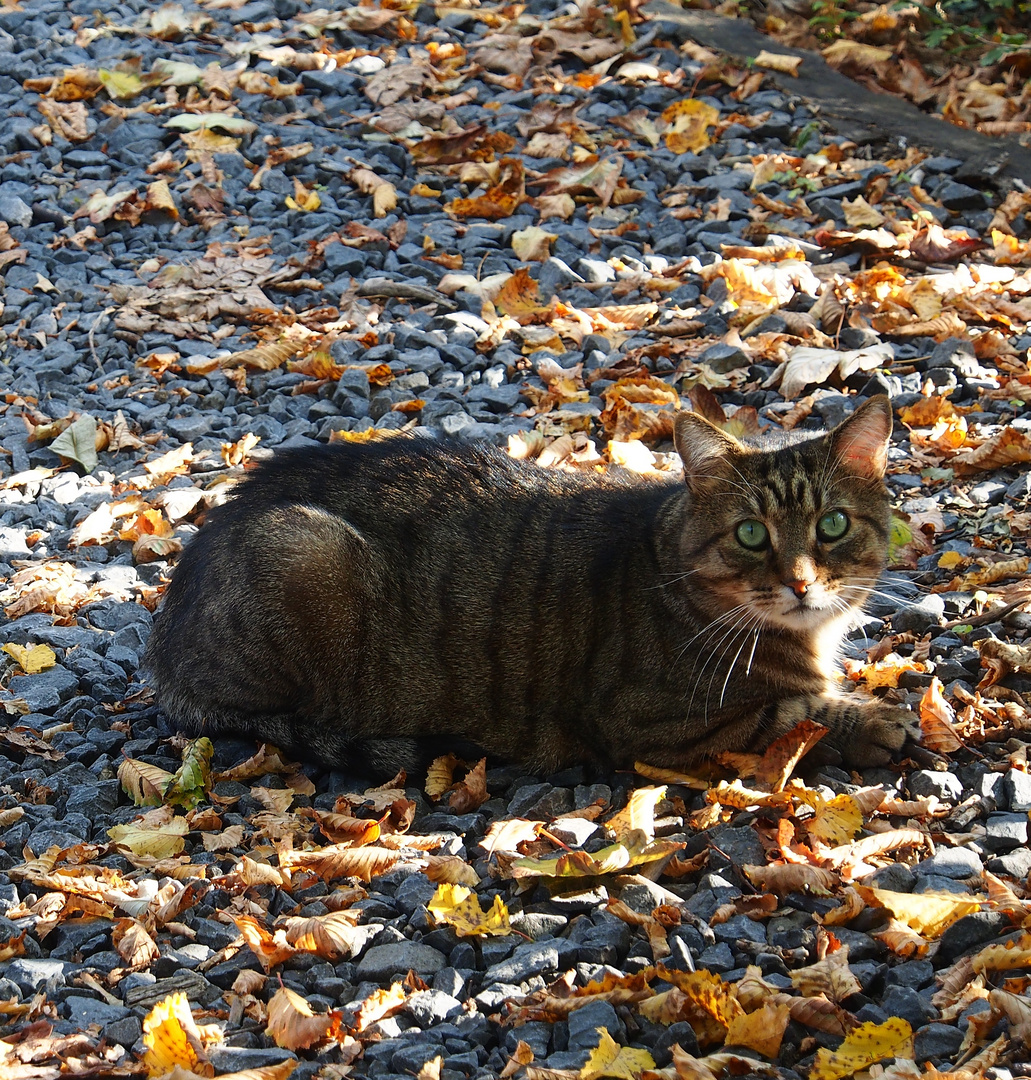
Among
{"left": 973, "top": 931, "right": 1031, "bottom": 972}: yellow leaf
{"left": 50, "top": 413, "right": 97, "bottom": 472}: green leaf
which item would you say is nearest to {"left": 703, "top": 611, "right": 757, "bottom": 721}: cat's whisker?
{"left": 973, "top": 931, "right": 1031, "bottom": 972}: yellow leaf

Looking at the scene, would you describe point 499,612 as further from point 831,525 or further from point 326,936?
point 326,936

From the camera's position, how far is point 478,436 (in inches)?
210

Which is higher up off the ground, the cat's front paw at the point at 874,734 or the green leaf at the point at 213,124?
the green leaf at the point at 213,124

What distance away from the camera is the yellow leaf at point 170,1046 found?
8.43ft

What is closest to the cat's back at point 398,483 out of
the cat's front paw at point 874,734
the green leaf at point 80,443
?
the cat's front paw at point 874,734

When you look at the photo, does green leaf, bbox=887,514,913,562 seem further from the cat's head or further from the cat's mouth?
the cat's mouth

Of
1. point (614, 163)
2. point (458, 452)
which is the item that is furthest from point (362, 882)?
point (614, 163)

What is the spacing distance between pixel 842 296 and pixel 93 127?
495 centimetres

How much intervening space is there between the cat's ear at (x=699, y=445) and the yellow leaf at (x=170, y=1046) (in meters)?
2.02

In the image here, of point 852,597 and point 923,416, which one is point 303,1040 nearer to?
point 852,597

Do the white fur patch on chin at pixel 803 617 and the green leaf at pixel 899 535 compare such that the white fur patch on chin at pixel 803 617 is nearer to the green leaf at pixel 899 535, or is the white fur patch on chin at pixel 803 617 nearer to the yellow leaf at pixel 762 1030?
the green leaf at pixel 899 535

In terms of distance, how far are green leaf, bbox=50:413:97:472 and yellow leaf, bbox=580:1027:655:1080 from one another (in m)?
3.88

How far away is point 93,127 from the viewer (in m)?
8.12

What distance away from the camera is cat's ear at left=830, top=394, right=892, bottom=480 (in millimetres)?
3598
